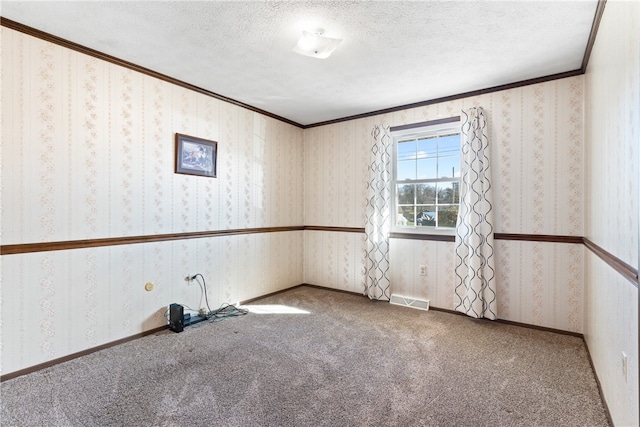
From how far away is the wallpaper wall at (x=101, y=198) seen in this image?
7.00ft

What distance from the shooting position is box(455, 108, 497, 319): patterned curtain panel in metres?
3.15

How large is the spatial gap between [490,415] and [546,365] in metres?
0.90

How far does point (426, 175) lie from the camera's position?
3740 millimetres

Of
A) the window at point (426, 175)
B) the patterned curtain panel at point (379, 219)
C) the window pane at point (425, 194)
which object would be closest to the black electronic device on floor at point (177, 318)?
the patterned curtain panel at point (379, 219)

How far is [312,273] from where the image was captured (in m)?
4.64

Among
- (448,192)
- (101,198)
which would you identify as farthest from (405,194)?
(101,198)

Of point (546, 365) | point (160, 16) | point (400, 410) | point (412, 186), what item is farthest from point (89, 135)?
point (546, 365)

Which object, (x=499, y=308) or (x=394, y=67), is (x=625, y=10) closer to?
(x=394, y=67)

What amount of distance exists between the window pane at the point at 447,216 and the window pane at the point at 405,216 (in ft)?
1.07

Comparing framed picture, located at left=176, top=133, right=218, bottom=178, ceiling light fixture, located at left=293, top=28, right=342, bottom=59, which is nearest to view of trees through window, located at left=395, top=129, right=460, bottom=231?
ceiling light fixture, located at left=293, top=28, right=342, bottom=59

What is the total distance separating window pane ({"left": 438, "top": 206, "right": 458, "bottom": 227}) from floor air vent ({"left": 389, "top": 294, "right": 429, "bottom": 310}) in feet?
3.06

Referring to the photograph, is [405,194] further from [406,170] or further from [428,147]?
[428,147]

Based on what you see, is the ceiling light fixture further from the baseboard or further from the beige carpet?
the baseboard

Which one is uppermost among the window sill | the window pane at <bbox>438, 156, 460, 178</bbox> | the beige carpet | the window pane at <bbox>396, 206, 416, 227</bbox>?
the window pane at <bbox>438, 156, 460, 178</bbox>
